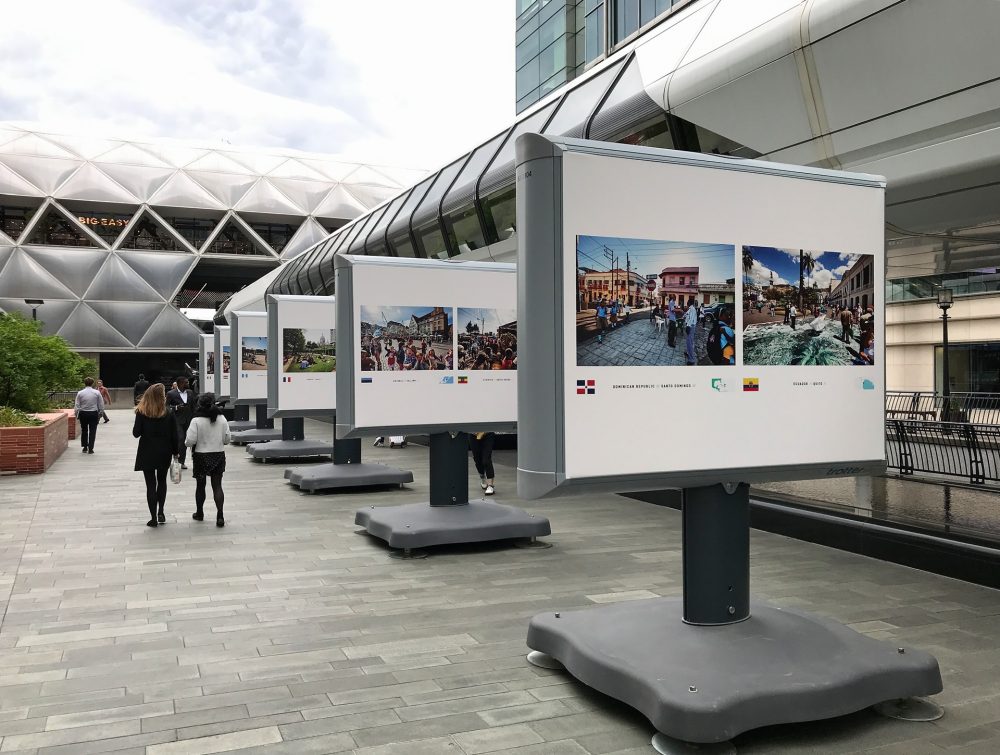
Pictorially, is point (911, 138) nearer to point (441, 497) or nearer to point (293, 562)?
point (441, 497)

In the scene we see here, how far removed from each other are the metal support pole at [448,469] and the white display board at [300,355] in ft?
18.4

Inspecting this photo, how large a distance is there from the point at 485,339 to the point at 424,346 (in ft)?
2.29

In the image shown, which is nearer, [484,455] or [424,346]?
[424,346]

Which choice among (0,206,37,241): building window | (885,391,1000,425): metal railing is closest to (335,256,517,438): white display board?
(885,391,1000,425): metal railing

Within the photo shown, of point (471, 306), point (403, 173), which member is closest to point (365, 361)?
point (471, 306)

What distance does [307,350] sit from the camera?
15359mm

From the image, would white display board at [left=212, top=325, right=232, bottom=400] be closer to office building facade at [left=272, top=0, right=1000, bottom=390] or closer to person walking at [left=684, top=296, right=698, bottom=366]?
office building facade at [left=272, top=0, right=1000, bottom=390]

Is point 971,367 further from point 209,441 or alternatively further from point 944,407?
point 209,441

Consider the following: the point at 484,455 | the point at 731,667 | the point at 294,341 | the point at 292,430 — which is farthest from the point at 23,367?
the point at 731,667

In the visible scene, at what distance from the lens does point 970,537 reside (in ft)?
24.8

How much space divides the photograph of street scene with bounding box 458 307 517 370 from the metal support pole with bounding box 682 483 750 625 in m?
5.26

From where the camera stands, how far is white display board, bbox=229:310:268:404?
818 inches

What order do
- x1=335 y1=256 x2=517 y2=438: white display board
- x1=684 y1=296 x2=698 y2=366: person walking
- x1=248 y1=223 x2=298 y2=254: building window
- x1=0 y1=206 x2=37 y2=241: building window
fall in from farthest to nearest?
1. x1=248 y1=223 x2=298 y2=254: building window
2. x1=0 y1=206 x2=37 y2=241: building window
3. x1=335 y1=256 x2=517 y2=438: white display board
4. x1=684 y1=296 x2=698 y2=366: person walking

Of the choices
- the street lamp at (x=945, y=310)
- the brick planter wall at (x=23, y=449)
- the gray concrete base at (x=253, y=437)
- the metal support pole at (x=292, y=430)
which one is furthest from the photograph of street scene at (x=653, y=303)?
the gray concrete base at (x=253, y=437)
